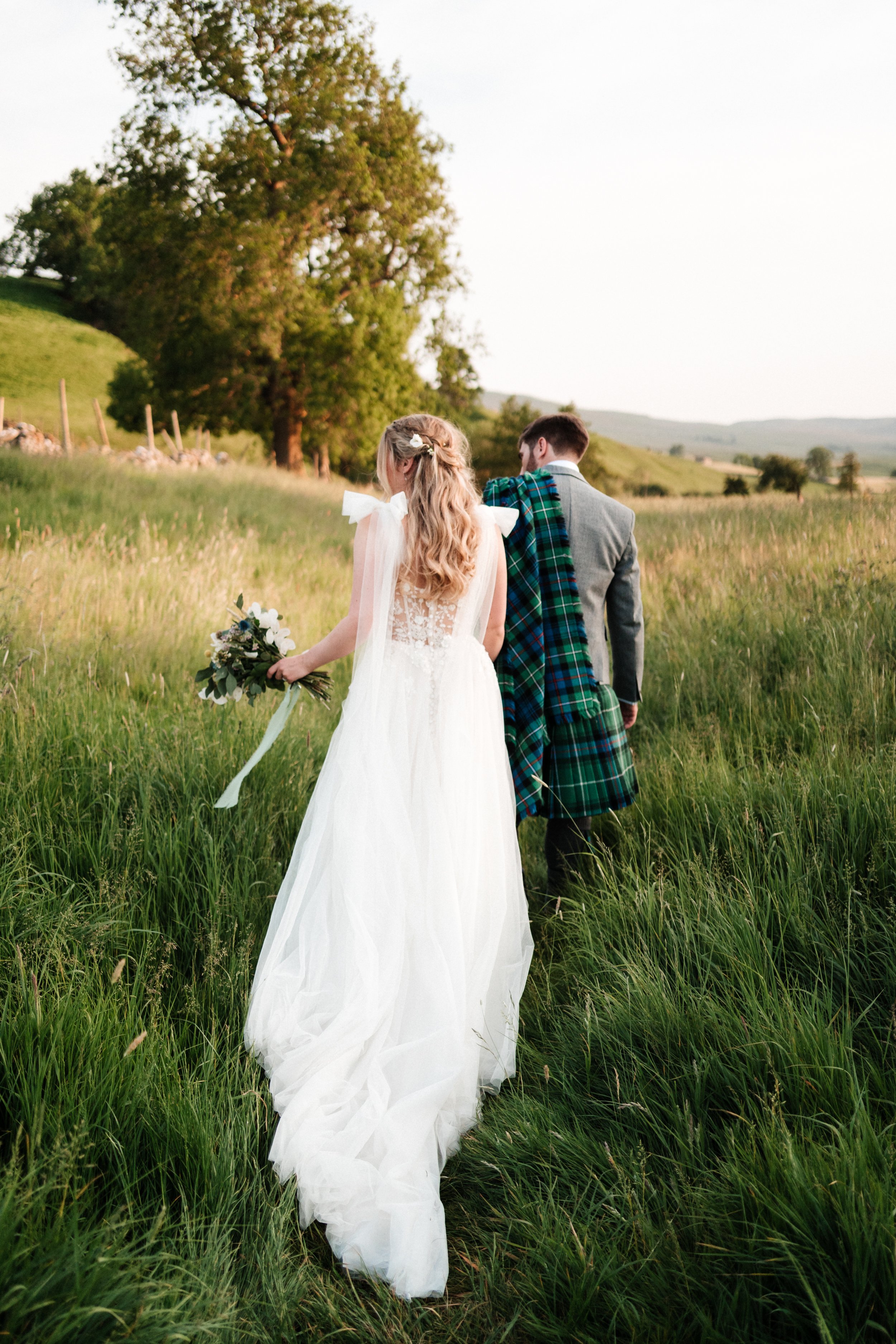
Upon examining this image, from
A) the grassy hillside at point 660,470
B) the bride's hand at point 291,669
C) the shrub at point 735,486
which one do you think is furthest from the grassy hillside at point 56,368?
the grassy hillside at point 660,470

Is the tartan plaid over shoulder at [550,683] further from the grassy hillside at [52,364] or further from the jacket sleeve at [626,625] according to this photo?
the grassy hillside at [52,364]

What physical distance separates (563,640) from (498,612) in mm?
472

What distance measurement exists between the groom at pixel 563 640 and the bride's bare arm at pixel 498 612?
0.76 feet

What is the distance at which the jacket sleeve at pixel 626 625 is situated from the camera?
378 centimetres

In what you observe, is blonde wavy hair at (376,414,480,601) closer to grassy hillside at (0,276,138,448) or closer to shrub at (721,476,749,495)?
grassy hillside at (0,276,138,448)

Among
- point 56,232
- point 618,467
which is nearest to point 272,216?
point 56,232

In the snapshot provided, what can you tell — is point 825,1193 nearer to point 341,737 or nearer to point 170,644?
point 341,737

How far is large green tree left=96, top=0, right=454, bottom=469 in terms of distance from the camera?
61.4 ft

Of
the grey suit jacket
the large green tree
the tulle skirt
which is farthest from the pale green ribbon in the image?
the large green tree

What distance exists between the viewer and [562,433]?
12.1 feet

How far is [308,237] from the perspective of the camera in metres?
20.3

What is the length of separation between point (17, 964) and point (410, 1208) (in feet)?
4.69

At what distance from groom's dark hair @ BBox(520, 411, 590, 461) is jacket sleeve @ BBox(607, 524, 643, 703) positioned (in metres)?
0.51

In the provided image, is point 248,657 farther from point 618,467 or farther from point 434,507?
point 618,467
